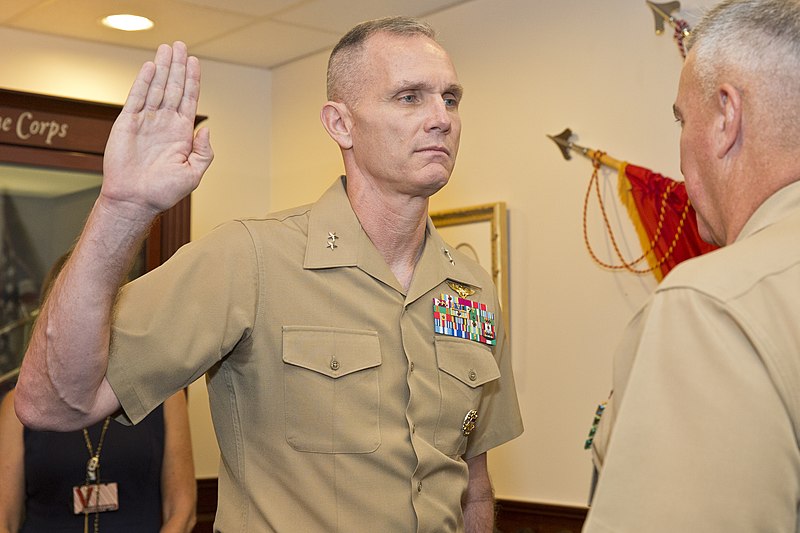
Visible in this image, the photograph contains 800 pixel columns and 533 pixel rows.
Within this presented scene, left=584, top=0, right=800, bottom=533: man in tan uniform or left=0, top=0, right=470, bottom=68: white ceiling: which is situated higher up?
left=0, top=0, right=470, bottom=68: white ceiling

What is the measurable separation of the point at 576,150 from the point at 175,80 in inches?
101

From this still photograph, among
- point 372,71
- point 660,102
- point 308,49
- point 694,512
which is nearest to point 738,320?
point 694,512

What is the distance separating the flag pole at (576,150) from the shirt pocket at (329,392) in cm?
201

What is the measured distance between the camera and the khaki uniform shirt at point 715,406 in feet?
3.51

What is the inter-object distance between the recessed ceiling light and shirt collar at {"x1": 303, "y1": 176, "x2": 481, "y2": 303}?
8.89 feet

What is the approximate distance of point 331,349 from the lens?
2057 millimetres

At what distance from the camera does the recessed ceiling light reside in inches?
183

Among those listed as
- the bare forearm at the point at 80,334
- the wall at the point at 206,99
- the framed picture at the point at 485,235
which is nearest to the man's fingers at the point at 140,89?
the bare forearm at the point at 80,334

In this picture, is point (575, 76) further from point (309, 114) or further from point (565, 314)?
point (309, 114)

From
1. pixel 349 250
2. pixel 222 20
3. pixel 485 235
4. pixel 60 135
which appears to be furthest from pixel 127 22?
pixel 349 250

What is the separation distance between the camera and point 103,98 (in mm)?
5094

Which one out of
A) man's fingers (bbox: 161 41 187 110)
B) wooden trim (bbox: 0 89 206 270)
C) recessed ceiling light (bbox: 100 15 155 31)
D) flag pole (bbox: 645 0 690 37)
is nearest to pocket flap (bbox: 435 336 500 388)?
man's fingers (bbox: 161 41 187 110)

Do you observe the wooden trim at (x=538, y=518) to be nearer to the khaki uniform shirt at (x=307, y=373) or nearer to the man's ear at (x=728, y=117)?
the khaki uniform shirt at (x=307, y=373)

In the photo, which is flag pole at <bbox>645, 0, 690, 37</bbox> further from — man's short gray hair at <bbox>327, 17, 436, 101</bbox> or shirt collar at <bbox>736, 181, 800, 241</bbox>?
shirt collar at <bbox>736, 181, 800, 241</bbox>
